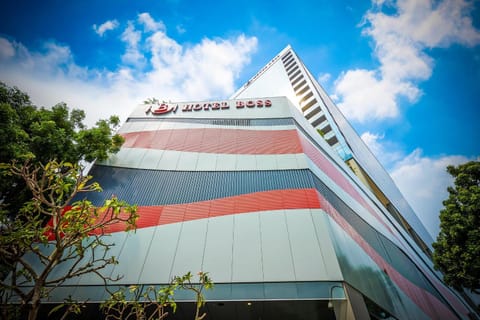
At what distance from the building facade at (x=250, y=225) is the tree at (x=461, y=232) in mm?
2319

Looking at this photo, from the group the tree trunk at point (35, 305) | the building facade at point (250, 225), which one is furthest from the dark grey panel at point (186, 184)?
the tree trunk at point (35, 305)

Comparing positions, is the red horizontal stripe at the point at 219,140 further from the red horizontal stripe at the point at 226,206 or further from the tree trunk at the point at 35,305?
the tree trunk at the point at 35,305

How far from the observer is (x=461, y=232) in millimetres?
10555

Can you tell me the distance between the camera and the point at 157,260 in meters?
7.94

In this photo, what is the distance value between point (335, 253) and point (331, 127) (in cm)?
2628

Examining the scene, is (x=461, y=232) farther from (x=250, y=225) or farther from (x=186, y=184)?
(x=186, y=184)

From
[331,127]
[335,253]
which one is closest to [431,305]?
[335,253]

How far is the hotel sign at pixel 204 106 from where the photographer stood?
1616cm

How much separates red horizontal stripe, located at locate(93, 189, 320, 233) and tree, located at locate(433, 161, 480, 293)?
8.00 m

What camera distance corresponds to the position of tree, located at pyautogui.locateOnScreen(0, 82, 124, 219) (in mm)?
7930

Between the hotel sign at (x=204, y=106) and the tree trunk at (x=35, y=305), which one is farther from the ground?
the hotel sign at (x=204, y=106)

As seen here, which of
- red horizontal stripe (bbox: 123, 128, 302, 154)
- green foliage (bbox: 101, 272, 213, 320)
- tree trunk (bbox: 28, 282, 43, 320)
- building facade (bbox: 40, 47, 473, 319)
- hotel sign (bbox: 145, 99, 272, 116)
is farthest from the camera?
hotel sign (bbox: 145, 99, 272, 116)

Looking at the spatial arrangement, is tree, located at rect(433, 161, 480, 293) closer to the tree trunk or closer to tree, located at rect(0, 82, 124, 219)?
the tree trunk

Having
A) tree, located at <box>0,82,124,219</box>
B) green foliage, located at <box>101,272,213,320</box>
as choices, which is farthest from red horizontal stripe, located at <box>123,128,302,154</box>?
green foliage, located at <box>101,272,213,320</box>
